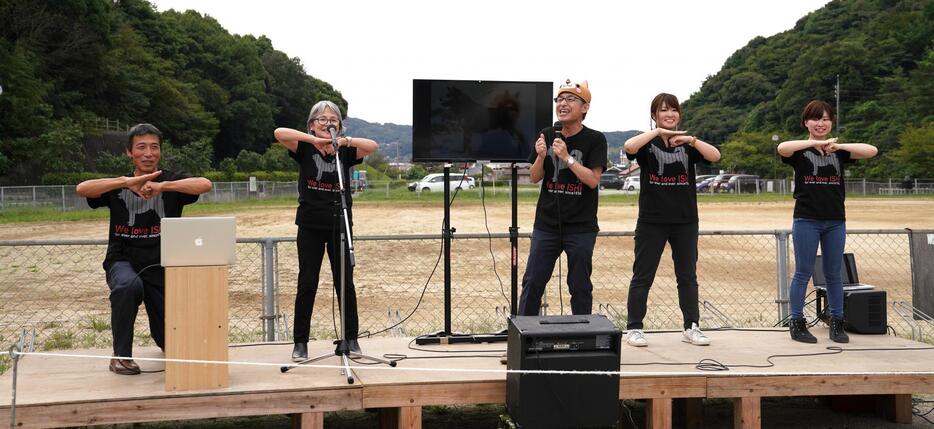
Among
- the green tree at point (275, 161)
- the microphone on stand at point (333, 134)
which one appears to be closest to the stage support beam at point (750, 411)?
the microphone on stand at point (333, 134)

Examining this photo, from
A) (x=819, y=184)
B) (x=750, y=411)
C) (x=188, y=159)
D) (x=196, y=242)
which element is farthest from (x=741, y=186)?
(x=196, y=242)

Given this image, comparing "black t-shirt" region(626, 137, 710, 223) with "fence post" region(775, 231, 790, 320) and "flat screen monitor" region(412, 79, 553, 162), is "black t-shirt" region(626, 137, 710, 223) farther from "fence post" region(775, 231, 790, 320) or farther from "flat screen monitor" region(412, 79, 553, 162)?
"fence post" region(775, 231, 790, 320)

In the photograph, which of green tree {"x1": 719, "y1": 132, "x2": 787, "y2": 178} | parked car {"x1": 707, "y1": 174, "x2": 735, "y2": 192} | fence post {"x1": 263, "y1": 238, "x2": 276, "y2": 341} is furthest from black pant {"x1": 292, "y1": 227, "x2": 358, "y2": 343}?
green tree {"x1": 719, "y1": 132, "x2": 787, "y2": 178}

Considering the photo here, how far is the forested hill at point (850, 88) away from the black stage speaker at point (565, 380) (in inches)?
2166

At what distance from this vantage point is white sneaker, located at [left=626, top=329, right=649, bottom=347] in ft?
16.6

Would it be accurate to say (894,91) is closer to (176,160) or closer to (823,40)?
(823,40)

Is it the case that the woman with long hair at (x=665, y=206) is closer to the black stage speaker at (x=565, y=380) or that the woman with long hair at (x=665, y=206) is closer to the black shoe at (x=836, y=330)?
the black shoe at (x=836, y=330)

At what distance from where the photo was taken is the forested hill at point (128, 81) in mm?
38094

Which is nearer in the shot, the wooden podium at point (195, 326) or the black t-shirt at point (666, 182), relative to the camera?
the wooden podium at point (195, 326)

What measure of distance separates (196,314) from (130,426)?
5.39 feet

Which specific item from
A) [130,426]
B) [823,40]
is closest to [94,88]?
[130,426]

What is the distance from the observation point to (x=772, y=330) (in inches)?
229

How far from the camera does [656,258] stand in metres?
5.07

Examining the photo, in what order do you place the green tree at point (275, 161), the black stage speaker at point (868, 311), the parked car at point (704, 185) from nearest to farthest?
1. the black stage speaker at point (868, 311)
2. the parked car at point (704, 185)
3. the green tree at point (275, 161)
